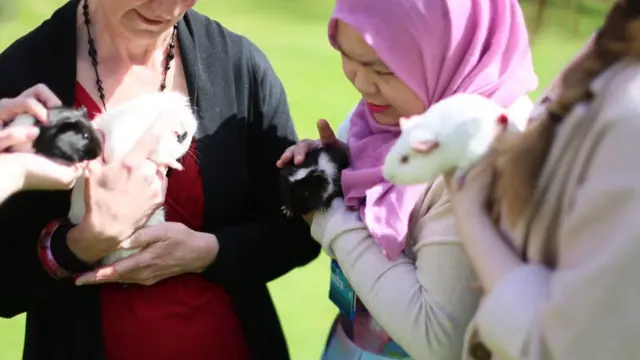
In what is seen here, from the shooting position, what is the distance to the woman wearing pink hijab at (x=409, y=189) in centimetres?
106

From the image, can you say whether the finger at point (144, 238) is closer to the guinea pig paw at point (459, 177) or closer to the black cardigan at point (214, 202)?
the black cardigan at point (214, 202)

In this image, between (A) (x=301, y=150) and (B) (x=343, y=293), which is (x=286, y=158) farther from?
(B) (x=343, y=293)

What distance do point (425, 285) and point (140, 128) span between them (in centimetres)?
55

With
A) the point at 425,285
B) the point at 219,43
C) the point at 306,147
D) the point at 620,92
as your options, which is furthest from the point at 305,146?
the point at 620,92

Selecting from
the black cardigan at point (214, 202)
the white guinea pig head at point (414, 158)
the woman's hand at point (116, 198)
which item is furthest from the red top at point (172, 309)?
the white guinea pig head at point (414, 158)

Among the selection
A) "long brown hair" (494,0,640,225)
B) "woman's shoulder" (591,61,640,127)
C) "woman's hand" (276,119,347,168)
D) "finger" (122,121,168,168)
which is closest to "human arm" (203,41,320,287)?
"woman's hand" (276,119,347,168)

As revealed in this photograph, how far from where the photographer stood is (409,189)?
1.17m

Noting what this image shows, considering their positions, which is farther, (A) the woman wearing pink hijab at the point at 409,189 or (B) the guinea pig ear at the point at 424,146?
(A) the woman wearing pink hijab at the point at 409,189

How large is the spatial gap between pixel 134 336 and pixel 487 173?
29.4 inches

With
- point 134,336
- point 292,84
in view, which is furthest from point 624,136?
point 292,84

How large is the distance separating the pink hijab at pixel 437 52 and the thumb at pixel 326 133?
0.49 feet

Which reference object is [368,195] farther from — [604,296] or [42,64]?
[42,64]

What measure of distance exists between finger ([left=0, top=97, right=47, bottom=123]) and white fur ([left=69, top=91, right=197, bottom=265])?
115mm

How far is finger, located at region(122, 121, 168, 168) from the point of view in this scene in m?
1.19
